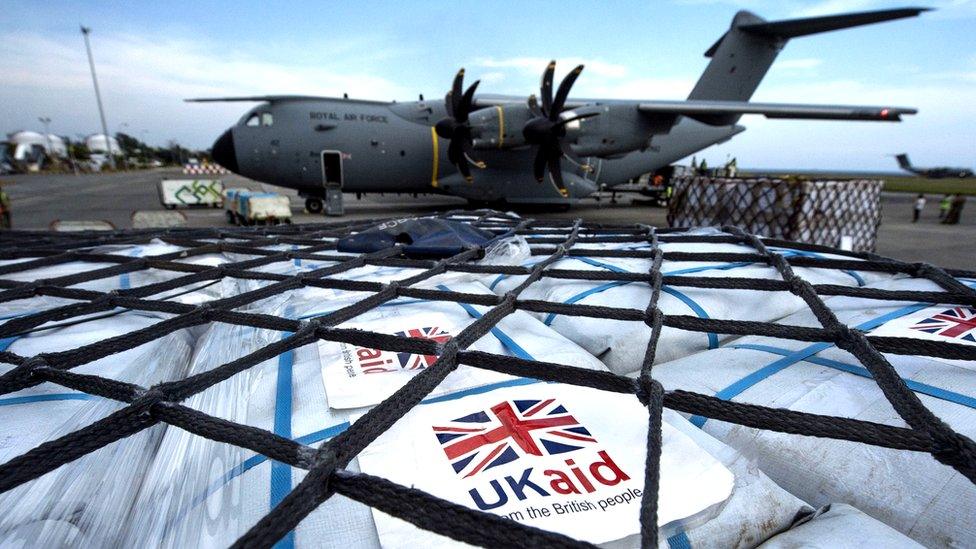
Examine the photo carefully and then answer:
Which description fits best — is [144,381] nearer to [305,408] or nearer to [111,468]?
[111,468]

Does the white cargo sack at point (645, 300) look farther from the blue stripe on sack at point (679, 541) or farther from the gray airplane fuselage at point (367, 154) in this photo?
the gray airplane fuselage at point (367, 154)

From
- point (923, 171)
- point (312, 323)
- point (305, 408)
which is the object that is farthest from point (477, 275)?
point (923, 171)

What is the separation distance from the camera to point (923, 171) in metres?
57.1

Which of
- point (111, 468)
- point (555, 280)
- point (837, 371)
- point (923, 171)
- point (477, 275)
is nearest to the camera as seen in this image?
point (111, 468)

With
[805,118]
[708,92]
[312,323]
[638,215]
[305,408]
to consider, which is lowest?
[638,215]

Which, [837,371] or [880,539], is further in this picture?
[837,371]

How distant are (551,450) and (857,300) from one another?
1.69m

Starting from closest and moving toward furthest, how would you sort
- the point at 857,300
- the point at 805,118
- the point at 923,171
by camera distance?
the point at 857,300 < the point at 805,118 < the point at 923,171

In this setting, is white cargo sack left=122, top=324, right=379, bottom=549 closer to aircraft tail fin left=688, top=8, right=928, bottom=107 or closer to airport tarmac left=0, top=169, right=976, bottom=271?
airport tarmac left=0, top=169, right=976, bottom=271

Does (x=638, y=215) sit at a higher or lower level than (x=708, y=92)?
lower

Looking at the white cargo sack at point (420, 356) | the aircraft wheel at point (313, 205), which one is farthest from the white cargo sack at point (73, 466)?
the aircraft wheel at point (313, 205)

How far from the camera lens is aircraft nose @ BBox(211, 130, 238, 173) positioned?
34.9 feet

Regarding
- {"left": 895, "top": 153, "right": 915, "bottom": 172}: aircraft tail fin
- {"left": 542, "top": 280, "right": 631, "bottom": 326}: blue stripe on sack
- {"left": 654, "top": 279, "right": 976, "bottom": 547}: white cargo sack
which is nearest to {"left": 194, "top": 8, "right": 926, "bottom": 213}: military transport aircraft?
{"left": 542, "top": 280, "right": 631, "bottom": 326}: blue stripe on sack

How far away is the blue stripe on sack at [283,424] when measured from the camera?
0.85 meters
